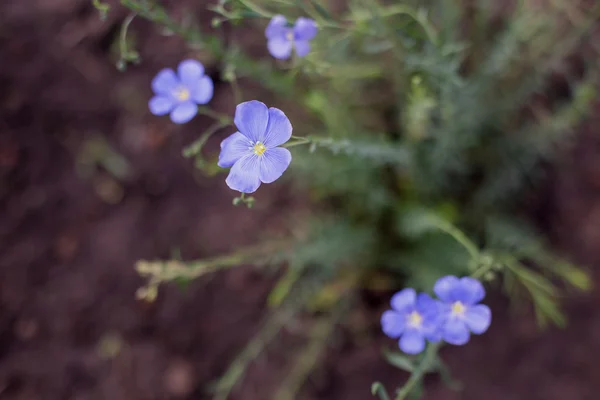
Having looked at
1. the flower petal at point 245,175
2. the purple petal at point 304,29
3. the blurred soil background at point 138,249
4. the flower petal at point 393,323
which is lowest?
the blurred soil background at point 138,249

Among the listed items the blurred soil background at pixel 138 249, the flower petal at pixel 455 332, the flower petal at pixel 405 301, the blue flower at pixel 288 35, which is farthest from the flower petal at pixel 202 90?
the blurred soil background at pixel 138 249

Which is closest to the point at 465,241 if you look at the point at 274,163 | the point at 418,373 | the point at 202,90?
the point at 418,373

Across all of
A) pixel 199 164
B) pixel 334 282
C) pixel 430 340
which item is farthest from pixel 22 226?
pixel 430 340

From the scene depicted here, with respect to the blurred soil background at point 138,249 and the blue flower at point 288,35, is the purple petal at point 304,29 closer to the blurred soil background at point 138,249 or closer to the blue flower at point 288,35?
the blue flower at point 288,35

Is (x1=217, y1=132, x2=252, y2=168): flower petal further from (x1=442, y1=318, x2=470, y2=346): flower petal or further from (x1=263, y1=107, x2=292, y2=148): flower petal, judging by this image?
(x1=442, y1=318, x2=470, y2=346): flower petal

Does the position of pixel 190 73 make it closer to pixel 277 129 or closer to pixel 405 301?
pixel 277 129

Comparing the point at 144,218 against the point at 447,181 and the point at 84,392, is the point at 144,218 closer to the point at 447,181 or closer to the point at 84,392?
the point at 84,392

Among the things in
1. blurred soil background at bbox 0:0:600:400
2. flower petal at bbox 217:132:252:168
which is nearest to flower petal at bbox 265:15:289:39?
flower petal at bbox 217:132:252:168
